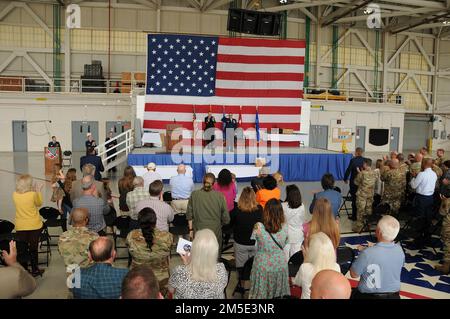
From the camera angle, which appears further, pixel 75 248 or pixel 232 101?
pixel 232 101

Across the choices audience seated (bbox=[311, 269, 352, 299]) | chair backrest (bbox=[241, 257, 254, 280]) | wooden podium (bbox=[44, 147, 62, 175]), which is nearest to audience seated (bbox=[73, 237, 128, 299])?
audience seated (bbox=[311, 269, 352, 299])

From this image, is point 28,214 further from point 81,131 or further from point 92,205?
point 81,131

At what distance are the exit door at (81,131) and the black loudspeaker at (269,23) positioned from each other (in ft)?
38.3

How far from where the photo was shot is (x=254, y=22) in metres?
15.5

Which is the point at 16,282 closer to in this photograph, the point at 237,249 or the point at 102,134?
the point at 237,249

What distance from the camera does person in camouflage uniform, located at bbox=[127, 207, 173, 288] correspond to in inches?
148

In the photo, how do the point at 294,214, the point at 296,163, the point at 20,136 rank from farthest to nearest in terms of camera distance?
the point at 20,136
the point at 296,163
the point at 294,214

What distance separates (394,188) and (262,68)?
367 inches

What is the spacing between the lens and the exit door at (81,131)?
22.4 meters

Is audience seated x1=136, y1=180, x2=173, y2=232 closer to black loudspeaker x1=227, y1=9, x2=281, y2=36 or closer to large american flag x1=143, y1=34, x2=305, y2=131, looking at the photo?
large american flag x1=143, y1=34, x2=305, y2=131

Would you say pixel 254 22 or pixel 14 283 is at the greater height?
pixel 254 22

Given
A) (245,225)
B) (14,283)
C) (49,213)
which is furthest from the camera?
(49,213)

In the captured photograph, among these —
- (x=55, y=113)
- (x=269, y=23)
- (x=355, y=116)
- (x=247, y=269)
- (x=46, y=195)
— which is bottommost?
(x=46, y=195)

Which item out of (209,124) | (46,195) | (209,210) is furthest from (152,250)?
(209,124)
